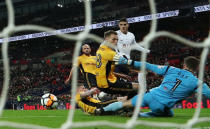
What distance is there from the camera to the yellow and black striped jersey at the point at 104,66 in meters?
3.50

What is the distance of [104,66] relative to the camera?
3.54 m

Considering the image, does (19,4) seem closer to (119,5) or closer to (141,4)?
(119,5)

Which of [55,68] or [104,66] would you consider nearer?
[104,66]

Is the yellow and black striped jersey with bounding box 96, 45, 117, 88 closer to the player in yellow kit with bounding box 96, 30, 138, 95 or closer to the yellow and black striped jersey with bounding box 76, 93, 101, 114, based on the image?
the player in yellow kit with bounding box 96, 30, 138, 95

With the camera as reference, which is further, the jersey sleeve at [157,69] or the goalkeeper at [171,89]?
the goalkeeper at [171,89]

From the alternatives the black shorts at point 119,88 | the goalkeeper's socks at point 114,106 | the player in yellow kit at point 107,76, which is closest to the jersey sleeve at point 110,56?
the player in yellow kit at point 107,76

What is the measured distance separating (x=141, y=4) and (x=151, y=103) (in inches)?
550

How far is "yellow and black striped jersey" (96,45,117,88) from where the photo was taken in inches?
138

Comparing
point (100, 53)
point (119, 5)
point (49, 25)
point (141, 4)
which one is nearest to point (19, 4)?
point (49, 25)

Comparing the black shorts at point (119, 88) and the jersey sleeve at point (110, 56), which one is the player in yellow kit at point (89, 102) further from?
the jersey sleeve at point (110, 56)

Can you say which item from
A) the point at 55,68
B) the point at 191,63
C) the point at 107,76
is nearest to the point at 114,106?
the point at 107,76

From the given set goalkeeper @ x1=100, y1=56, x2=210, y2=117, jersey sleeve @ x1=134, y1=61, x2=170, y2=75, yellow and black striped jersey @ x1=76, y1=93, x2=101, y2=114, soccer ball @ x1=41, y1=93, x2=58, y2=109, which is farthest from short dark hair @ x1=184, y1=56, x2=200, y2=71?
soccer ball @ x1=41, y1=93, x2=58, y2=109

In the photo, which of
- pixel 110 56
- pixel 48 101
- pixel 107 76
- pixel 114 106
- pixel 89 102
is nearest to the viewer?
pixel 114 106

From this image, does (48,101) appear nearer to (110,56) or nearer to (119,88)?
(119,88)
